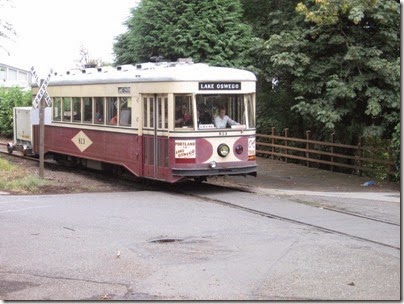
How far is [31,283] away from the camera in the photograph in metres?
7.56

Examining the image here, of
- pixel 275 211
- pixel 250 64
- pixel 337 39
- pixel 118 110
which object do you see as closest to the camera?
pixel 275 211

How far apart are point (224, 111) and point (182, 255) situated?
7.42 metres

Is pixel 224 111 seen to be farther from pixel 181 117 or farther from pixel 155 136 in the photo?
pixel 155 136

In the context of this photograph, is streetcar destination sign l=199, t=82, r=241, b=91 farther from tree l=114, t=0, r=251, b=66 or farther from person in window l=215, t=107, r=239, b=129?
tree l=114, t=0, r=251, b=66

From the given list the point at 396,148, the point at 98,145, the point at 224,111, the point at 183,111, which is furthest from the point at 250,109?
the point at 98,145

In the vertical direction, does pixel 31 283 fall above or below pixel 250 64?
below

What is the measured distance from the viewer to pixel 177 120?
15.5 meters

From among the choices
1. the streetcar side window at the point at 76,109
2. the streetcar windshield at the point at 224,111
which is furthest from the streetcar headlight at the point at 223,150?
the streetcar side window at the point at 76,109

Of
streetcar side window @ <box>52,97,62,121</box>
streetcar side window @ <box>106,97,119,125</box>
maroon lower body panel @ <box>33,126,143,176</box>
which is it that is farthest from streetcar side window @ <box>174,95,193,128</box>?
streetcar side window @ <box>52,97,62,121</box>

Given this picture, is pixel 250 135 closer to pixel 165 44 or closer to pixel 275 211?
pixel 275 211

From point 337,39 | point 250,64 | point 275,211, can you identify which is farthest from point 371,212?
point 250,64

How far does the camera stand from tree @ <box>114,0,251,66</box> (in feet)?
73.9

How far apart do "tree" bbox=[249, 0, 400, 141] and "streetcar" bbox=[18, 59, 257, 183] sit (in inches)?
132

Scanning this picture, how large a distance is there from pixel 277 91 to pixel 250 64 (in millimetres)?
2061
